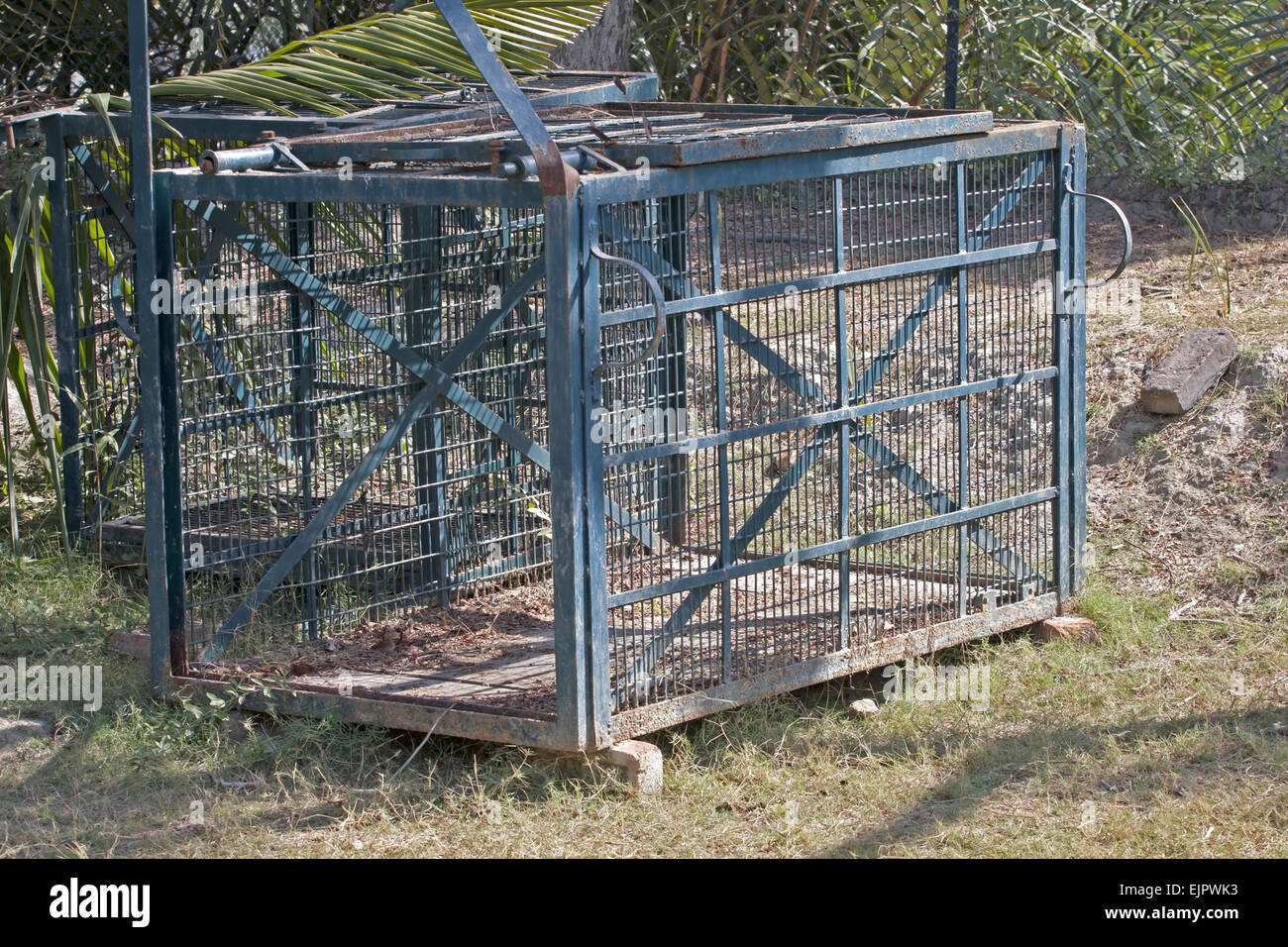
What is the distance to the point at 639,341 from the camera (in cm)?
542

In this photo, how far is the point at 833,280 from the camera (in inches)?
198

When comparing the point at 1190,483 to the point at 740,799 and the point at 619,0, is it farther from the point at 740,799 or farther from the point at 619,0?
the point at 619,0

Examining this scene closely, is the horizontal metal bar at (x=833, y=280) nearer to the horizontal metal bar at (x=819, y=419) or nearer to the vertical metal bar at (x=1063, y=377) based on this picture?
the vertical metal bar at (x=1063, y=377)

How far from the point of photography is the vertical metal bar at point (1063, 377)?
18.8 feet

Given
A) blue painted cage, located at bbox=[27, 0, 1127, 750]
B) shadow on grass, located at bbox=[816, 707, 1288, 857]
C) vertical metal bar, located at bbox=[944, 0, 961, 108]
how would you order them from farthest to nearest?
vertical metal bar, located at bbox=[944, 0, 961, 108] → blue painted cage, located at bbox=[27, 0, 1127, 750] → shadow on grass, located at bbox=[816, 707, 1288, 857]

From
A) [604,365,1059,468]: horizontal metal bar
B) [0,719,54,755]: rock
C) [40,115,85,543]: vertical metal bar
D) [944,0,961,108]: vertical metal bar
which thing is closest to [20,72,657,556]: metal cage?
[40,115,85,543]: vertical metal bar

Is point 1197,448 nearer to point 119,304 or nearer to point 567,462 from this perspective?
point 567,462

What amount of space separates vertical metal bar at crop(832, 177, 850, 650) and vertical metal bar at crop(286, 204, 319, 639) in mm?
1772

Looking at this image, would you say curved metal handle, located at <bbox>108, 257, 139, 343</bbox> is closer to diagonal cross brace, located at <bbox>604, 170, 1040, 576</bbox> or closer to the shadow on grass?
diagonal cross brace, located at <bbox>604, 170, 1040, 576</bbox>

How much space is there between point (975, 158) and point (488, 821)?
272 cm

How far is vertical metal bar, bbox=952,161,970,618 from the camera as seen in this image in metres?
5.35

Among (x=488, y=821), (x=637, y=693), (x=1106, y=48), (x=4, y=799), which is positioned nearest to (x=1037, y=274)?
(x=637, y=693)

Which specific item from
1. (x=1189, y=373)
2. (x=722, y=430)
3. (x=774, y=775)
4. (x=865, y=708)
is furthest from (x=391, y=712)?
(x=1189, y=373)

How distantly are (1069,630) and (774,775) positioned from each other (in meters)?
1.62
